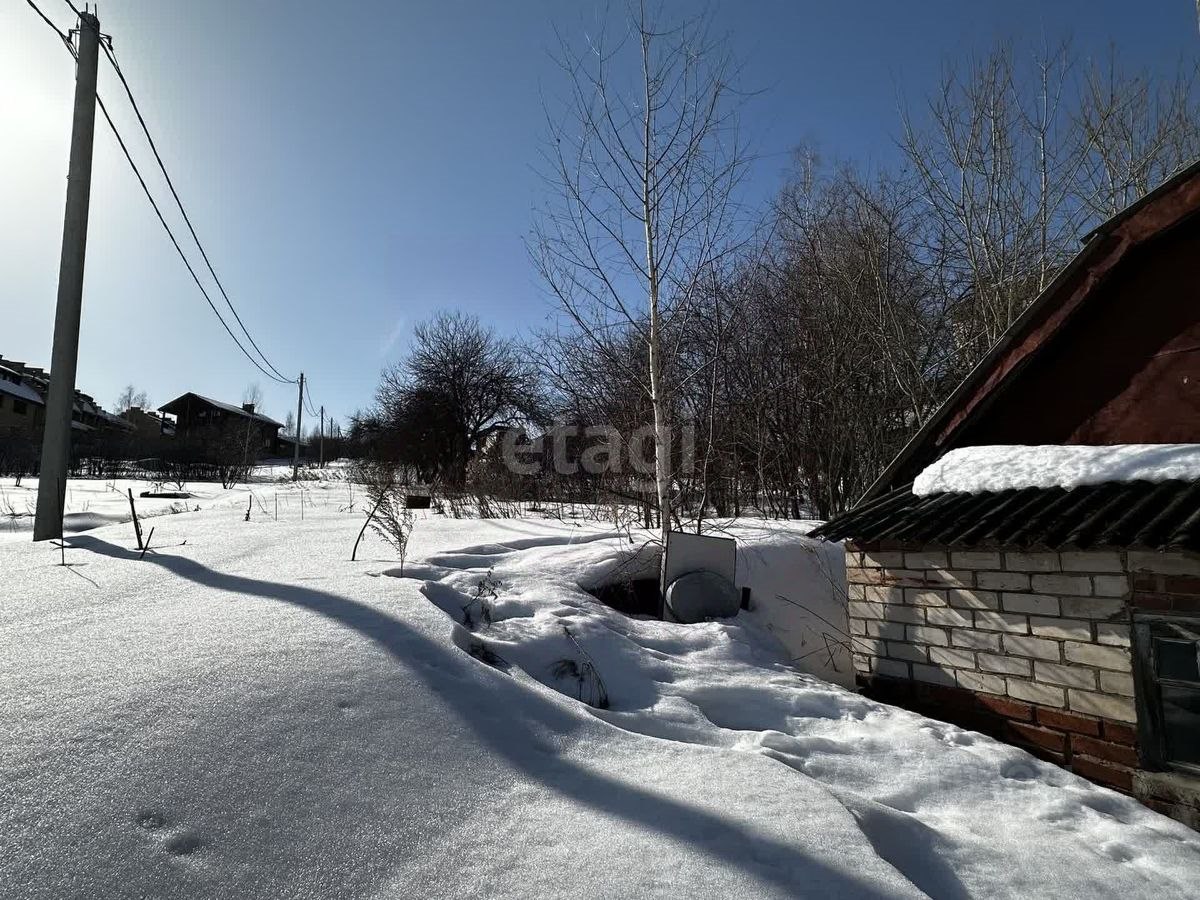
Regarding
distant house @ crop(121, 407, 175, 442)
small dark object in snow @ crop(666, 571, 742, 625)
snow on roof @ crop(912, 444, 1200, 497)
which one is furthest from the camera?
distant house @ crop(121, 407, 175, 442)

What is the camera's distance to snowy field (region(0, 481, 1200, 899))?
1.68 metres

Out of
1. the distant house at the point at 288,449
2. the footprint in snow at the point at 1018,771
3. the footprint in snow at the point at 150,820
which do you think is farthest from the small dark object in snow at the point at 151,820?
the distant house at the point at 288,449

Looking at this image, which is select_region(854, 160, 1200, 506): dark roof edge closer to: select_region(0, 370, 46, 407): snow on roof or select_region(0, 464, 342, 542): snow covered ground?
select_region(0, 464, 342, 542): snow covered ground

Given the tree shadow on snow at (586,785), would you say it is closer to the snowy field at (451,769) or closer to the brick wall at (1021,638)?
the snowy field at (451,769)

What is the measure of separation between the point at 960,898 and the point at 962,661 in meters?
2.49

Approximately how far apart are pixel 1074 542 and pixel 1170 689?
0.95 meters

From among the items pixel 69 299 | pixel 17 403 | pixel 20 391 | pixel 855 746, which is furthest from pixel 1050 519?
pixel 17 403

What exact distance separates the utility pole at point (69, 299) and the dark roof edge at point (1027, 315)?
759 cm

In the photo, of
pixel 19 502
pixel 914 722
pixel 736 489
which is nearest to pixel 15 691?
pixel 914 722

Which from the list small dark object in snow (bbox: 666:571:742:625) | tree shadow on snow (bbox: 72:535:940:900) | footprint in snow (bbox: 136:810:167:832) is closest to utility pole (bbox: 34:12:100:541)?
tree shadow on snow (bbox: 72:535:940:900)

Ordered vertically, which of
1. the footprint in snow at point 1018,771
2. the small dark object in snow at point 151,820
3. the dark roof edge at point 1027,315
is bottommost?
the footprint in snow at point 1018,771

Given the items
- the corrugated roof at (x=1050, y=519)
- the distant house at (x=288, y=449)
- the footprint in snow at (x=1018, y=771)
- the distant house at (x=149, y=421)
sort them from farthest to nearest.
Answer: the distant house at (x=288, y=449), the distant house at (x=149, y=421), the footprint in snow at (x=1018, y=771), the corrugated roof at (x=1050, y=519)

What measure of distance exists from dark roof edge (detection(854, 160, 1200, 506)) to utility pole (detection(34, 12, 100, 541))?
24.9 ft

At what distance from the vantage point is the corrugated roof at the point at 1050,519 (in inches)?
131
